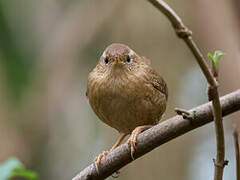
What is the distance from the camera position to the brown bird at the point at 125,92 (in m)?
3.72

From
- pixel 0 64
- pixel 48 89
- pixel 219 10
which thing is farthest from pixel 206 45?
pixel 0 64

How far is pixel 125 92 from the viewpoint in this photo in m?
3.70

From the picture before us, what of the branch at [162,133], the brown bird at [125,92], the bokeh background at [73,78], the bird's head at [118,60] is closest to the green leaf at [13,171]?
the branch at [162,133]

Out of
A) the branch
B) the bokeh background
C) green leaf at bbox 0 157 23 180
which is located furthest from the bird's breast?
the bokeh background

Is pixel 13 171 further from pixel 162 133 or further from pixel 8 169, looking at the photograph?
pixel 162 133

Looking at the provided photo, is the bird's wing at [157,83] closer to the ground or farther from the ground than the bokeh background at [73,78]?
closer to the ground

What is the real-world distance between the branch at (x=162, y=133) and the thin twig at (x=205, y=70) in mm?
148

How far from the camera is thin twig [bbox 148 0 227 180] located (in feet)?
5.67

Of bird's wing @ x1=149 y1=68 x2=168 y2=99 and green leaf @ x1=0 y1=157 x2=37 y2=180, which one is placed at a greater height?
bird's wing @ x1=149 y1=68 x2=168 y2=99

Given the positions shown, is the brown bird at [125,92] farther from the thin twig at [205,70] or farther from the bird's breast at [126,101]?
the thin twig at [205,70]

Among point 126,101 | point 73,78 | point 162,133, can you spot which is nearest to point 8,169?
point 162,133

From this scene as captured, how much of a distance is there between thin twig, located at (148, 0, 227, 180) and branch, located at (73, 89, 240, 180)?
0.15m

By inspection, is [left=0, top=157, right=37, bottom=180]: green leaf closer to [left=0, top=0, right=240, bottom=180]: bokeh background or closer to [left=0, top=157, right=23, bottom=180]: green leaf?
[left=0, top=157, right=23, bottom=180]: green leaf

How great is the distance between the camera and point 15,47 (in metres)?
6.25
